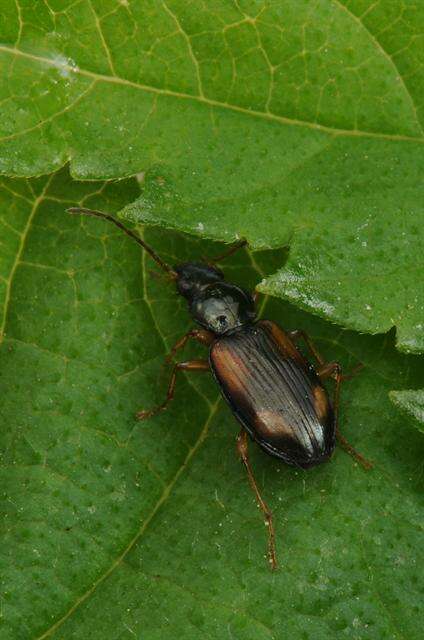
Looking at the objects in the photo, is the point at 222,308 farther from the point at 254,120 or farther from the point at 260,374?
the point at 254,120

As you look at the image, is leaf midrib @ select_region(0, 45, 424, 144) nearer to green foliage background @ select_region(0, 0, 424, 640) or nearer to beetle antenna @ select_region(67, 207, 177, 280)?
green foliage background @ select_region(0, 0, 424, 640)

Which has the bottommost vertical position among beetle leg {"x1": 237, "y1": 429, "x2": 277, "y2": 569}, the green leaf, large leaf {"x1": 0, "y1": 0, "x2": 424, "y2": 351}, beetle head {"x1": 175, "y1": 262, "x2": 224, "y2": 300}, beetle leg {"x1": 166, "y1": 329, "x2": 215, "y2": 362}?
beetle leg {"x1": 237, "y1": 429, "x2": 277, "y2": 569}

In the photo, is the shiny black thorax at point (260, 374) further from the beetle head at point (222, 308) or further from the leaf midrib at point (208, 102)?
the leaf midrib at point (208, 102)

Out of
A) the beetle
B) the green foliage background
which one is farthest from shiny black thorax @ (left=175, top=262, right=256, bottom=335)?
the green foliage background

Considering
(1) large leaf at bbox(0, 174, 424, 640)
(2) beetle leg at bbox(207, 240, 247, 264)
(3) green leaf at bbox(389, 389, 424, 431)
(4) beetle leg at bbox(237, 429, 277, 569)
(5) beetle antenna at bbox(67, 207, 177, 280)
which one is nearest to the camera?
(3) green leaf at bbox(389, 389, 424, 431)

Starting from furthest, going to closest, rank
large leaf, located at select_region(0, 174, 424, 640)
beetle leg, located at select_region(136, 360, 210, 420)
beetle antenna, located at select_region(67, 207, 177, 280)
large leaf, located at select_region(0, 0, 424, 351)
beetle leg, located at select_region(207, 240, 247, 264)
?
beetle leg, located at select_region(207, 240, 247, 264)
beetle antenna, located at select_region(67, 207, 177, 280)
beetle leg, located at select_region(136, 360, 210, 420)
large leaf, located at select_region(0, 174, 424, 640)
large leaf, located at select_region(0, 0, 424, 351)

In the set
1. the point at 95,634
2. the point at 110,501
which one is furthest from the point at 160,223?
the point at 95,634

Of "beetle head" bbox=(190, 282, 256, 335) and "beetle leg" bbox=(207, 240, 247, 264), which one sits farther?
"beetle leg" bbox=(207, 240, 247, 264)
